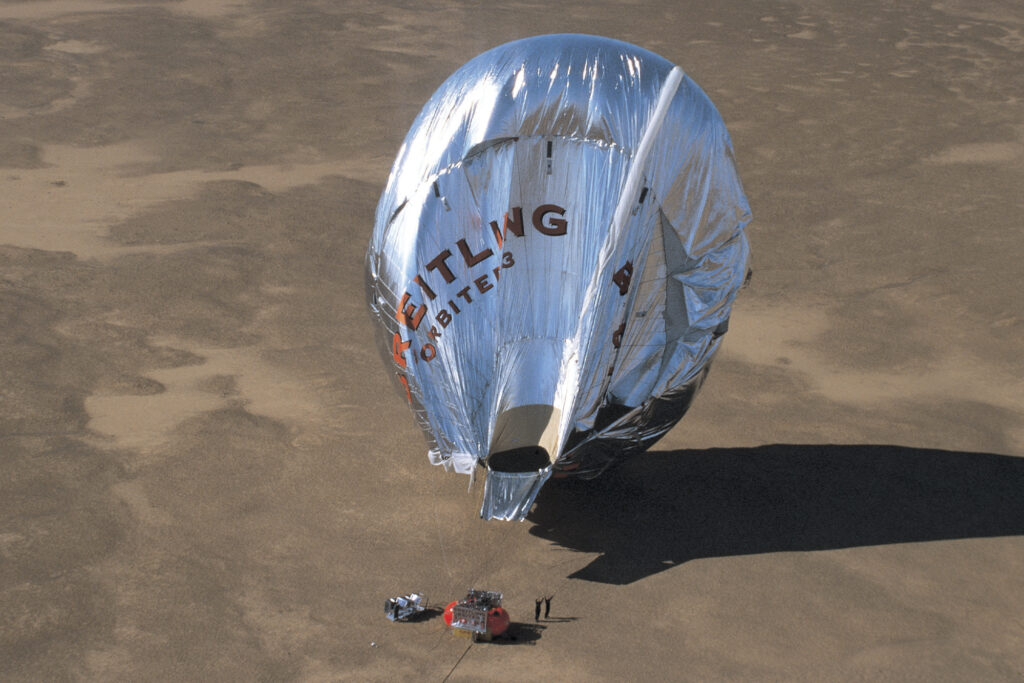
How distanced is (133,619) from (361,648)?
2.33 metres

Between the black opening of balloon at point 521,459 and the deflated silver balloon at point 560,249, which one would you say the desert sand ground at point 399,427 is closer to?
the black opening of balloon at point 521,459

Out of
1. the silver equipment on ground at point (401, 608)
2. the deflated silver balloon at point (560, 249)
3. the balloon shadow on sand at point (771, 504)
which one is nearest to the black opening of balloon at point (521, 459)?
the deflated silver balloon at point (560, 249)

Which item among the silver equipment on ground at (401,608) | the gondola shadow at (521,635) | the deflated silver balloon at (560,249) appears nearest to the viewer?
the gondola shadow at (521,635)

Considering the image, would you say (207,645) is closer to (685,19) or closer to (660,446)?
(660,446)

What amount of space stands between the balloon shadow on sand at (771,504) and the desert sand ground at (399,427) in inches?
1.8

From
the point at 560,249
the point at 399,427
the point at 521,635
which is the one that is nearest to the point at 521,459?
the point at 521,635

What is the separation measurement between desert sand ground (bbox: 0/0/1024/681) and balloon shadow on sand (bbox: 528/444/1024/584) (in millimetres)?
46

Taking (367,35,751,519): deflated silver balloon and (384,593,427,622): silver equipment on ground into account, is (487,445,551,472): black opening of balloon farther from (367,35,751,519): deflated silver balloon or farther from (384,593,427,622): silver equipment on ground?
(384,593,427,622): silver equipment on ground

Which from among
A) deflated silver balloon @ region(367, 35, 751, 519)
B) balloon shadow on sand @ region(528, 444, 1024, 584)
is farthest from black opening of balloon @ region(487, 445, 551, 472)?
balloon shadow on sand @ region(528, 444, 1024, 584)

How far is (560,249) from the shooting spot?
13.3 m

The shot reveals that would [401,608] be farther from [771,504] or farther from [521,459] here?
[771,504]

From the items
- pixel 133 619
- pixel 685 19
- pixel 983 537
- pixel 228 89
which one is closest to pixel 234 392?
pixel 133 619

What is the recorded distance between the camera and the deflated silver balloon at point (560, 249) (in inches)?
503

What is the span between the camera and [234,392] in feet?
56.7
